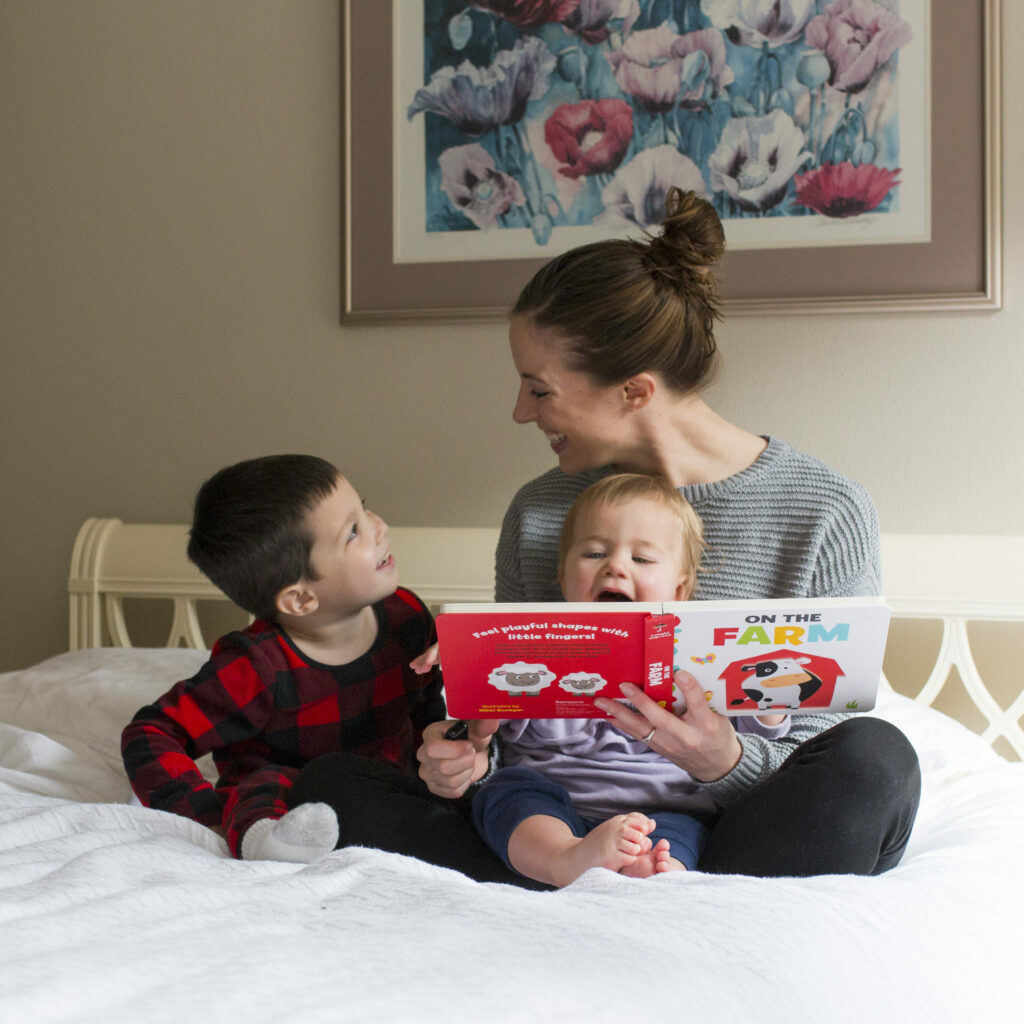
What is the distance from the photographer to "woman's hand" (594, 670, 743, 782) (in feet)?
3.54

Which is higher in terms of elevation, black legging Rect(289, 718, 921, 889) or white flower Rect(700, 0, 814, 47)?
white flower Rect(700, 0, 814, 47)

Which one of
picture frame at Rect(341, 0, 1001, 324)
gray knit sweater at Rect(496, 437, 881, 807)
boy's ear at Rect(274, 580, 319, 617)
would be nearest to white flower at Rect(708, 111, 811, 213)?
picture frame at Rect(341, 0, 1001, 324)

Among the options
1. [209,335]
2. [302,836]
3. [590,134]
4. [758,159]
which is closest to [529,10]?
[590,134]

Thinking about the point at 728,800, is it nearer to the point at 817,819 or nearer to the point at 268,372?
the point at 817,819

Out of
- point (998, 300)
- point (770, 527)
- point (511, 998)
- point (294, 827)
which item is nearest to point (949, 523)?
point (998, 300)

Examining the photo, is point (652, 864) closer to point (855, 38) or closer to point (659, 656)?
point (659, 656)

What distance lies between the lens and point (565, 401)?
4.74 ft

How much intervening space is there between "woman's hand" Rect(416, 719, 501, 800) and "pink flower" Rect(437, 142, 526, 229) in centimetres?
122

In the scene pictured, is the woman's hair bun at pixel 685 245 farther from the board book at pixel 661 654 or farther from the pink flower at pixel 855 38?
the pink flower at pixel 855 38

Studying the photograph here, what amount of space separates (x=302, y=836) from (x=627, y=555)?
1.55 feet

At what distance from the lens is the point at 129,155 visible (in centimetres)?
235

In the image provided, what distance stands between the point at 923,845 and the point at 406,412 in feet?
4.36

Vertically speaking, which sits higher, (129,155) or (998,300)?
(129,155)

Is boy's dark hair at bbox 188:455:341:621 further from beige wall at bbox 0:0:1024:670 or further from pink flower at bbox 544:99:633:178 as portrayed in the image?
pink flower at bbox 544:99:633:178
